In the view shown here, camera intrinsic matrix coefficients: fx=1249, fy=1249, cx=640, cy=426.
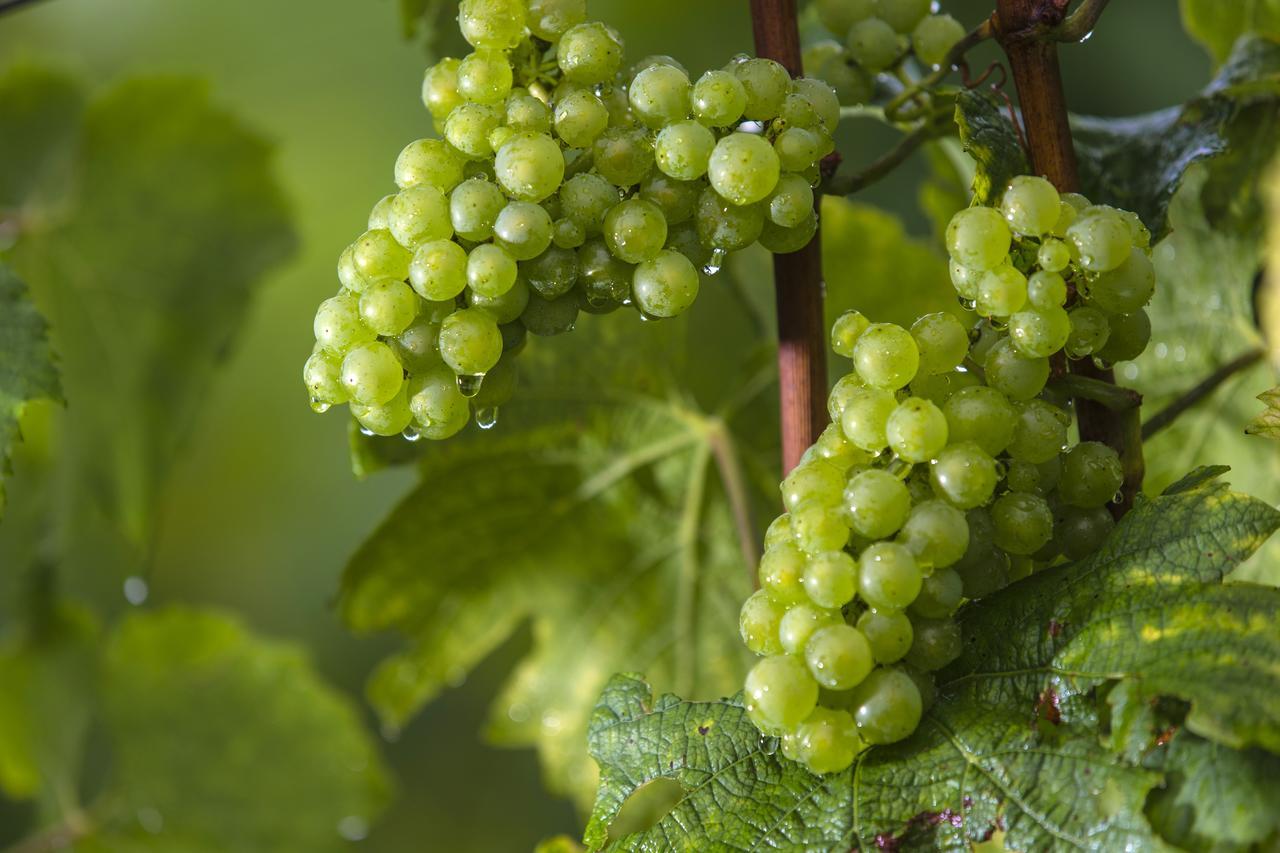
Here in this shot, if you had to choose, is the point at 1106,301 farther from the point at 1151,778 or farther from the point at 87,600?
the point at 87,600

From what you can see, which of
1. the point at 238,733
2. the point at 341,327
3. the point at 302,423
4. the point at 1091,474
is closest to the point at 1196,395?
the point at 1091,474

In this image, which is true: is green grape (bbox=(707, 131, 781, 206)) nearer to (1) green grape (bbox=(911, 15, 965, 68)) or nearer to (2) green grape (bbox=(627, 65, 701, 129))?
(2) green grape (bbox=(627, 65, 701, 129))

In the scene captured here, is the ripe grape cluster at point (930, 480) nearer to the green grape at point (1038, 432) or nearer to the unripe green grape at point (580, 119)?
the green grape at point (1038, 432)

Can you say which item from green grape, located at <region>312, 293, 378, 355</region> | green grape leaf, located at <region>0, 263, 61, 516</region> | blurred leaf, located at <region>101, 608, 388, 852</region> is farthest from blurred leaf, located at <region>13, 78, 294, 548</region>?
green grape, located at <region>312, 293, 378, 355</region>

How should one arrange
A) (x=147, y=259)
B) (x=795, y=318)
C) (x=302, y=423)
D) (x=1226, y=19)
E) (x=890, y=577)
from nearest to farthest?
(x=890, y=577) → (x=795, y=318) → (x=1226, y=19) → (x=147, y=259) → (x=302, y=423)

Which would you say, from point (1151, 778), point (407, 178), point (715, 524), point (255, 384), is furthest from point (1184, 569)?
point (255, 384)

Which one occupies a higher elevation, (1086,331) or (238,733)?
(1086,331)

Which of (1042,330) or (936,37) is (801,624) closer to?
(1042,330)
